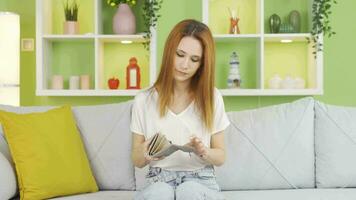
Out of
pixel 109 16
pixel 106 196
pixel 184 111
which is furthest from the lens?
pixel 109 16

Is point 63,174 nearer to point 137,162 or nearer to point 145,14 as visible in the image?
point 137,162

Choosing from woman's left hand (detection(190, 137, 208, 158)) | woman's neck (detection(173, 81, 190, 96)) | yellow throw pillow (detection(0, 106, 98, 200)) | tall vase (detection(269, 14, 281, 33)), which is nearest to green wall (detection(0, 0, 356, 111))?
tall vase (detection(269, 14, 281, 33))

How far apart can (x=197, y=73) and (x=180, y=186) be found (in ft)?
1.67

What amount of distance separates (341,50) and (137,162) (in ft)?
7.30

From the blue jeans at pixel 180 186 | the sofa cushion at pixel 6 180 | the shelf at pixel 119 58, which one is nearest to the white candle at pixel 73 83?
the shelf at pixel 119 58

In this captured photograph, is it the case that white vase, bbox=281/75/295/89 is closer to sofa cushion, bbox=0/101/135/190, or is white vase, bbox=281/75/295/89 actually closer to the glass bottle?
the glass bottle

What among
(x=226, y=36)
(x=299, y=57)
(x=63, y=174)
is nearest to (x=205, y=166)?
(x=63, y=174)

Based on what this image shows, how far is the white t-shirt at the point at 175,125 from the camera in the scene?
2.19 m

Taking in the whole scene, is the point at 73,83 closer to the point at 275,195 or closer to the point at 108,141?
the point at 108,141

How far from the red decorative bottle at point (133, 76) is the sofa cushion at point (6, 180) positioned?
1.54 metres

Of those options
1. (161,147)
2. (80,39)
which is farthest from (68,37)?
(161,147)

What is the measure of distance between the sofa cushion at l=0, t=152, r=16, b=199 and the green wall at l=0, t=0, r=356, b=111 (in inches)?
62.5

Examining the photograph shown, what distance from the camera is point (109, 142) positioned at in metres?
2.62

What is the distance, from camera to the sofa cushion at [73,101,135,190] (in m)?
2.56
